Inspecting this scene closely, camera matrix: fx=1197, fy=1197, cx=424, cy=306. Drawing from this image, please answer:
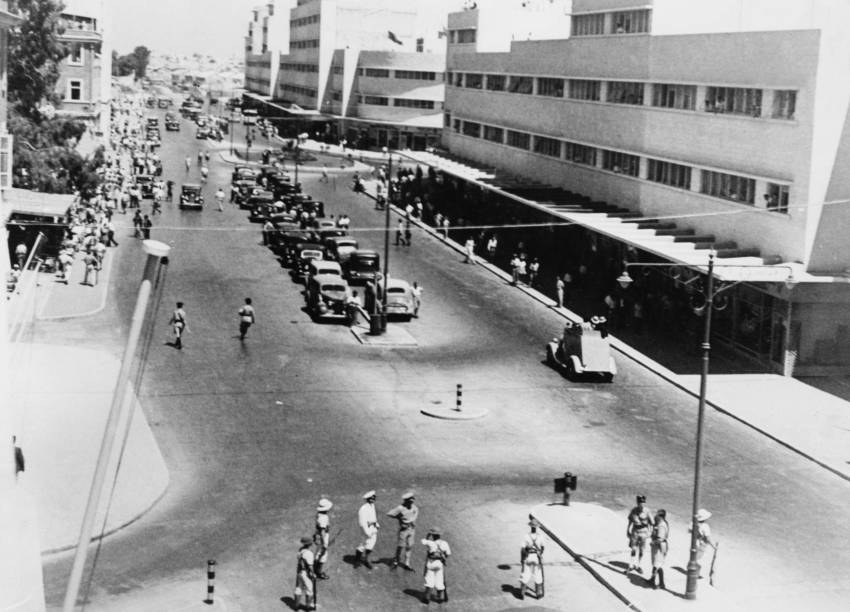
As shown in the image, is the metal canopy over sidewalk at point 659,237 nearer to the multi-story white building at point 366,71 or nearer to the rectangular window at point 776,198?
the rectangular window at point 776,198

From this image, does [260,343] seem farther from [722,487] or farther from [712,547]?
[712,547]

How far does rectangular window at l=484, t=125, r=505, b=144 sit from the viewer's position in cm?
7481

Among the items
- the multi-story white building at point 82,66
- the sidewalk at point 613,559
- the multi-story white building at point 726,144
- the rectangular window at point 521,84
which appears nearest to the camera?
the sidewalk at point 613,559

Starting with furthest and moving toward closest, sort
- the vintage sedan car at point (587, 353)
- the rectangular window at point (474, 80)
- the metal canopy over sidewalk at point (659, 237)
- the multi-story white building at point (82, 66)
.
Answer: the multi-story white building at point (82, 66) < the rectangular window at point (474, 80) < the metal canopy over sidewalk at point (659, 237) < the vintage sedan car at point (587, 353)

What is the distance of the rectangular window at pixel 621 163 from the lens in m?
52.9

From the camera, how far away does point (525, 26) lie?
94250mm

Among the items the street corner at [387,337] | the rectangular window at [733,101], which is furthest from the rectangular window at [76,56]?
the rectangular window at [733,101]

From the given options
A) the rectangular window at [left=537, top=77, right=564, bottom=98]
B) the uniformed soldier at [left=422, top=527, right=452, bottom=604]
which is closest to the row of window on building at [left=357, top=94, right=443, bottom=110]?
the rectangular window at [left=537, top=77, right=564, bottom=98]

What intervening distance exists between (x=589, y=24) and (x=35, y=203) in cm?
2858

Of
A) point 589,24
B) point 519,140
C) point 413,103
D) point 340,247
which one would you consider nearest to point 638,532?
point 340,247

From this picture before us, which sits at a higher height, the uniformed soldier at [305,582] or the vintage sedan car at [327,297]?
the vintage sedan car at [327,297]

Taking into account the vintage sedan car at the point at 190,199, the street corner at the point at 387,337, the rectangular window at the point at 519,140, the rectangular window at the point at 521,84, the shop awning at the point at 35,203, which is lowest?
the street corner at the point at 387,337

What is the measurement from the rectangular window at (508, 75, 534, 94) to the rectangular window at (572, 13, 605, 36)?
7.06 m

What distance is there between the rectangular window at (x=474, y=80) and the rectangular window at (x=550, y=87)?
13.3 m
